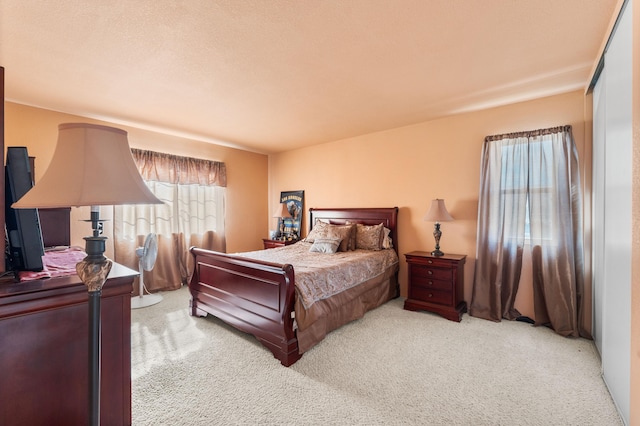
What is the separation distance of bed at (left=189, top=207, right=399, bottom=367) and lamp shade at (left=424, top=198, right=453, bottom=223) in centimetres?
76

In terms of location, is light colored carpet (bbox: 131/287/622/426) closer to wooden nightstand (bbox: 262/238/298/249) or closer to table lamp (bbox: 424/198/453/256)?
table lamp (bbox: 424/198/453/256)

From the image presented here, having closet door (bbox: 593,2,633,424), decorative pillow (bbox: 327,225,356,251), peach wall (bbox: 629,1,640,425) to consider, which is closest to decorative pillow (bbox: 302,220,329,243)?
decorative pillow (bbox: 327,225,356,251)

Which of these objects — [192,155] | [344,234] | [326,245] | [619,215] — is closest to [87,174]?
[619,215]

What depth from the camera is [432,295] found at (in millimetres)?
3516

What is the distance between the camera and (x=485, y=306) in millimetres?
3383

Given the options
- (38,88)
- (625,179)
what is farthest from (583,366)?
(38,88)

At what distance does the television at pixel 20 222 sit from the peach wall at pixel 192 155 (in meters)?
2.96

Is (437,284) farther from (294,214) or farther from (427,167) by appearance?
(294,214)

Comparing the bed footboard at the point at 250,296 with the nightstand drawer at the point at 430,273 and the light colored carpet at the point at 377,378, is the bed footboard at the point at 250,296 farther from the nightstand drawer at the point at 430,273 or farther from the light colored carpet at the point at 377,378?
the nightstand drawer at the point at 430,273

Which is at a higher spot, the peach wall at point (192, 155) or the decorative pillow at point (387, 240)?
the peach wall at point (192, 155)

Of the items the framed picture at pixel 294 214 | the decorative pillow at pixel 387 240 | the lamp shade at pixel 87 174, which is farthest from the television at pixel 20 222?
the framed picture at pixel 294 214

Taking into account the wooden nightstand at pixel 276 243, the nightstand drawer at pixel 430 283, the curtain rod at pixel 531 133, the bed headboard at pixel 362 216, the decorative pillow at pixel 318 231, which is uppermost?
the curtain rod at pixel 531 133

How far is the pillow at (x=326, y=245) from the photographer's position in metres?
3.94

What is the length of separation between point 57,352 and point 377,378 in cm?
194
